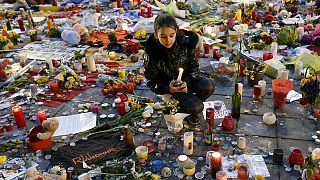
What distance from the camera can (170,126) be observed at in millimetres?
3939

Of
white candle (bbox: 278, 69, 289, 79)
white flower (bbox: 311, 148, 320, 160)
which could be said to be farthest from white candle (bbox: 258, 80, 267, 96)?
white flower (bbox: 311, 148, 320, 160)

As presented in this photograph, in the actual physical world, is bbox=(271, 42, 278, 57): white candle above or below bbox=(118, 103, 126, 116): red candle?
above

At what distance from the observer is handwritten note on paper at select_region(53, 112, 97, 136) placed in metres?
4.09

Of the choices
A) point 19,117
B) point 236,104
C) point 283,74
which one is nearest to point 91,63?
point 19,117

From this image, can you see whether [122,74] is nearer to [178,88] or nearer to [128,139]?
[178,88]

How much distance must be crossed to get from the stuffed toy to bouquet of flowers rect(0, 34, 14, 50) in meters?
3.21

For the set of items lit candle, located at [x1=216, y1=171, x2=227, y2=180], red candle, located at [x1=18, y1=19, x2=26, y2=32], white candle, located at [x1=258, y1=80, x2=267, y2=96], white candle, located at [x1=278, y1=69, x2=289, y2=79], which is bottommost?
lit candle, located at [x1=216, y1=171, x2=227, y2=180]

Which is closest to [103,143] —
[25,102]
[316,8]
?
[25,102]

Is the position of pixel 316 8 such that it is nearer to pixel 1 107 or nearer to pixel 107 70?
pixel 107 70

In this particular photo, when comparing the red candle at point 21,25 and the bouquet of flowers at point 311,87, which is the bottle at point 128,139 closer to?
the bouquet of flowers at point 311,87

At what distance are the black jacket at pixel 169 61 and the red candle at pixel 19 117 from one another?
4.73ft

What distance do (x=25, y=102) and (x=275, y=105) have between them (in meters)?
2.98

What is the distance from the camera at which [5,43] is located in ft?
21.1

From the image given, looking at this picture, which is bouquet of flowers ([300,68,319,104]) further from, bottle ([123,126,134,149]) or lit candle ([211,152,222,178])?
bottle ([123,126,134,149])
